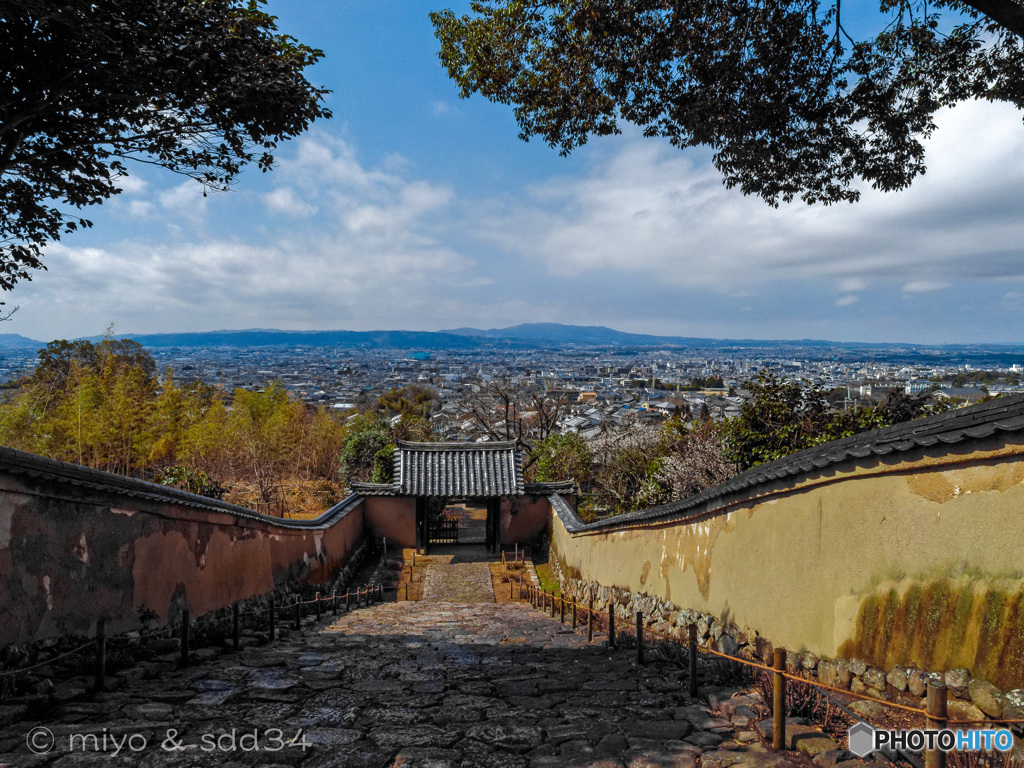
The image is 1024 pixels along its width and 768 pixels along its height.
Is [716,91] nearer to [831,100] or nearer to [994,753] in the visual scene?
[831,100]

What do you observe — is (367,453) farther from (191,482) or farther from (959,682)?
(959,682)

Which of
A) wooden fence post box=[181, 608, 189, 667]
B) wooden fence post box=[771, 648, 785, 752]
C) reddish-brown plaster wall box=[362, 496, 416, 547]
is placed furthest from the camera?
reddish-brown plaster wall box=[362, 496, 416, 547]

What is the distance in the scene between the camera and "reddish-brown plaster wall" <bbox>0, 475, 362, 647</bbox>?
4.43 meters

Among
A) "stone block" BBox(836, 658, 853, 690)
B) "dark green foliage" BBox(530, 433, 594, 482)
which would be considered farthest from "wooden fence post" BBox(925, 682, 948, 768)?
"dark green foliage" BBox(530, 433, 594, 482)

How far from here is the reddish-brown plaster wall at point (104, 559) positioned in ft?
14.5

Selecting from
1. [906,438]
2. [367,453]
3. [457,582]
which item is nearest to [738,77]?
[906,438]

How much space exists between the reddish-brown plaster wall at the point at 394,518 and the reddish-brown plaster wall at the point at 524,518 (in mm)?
2826

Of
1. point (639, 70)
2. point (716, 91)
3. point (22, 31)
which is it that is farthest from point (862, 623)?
point (22, 31)

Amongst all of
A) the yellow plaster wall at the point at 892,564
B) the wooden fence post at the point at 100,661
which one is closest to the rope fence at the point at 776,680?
the yellow plaster wall at the point at 892,564

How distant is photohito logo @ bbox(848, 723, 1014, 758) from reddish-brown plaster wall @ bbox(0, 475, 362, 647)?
560 cm

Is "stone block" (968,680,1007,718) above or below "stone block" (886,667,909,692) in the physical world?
above

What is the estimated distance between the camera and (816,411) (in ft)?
33.9

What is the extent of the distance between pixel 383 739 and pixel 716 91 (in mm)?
7410

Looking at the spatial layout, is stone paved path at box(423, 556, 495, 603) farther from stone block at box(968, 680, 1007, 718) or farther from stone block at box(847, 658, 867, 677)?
stone block at box(968, 680, 1007, 718)
